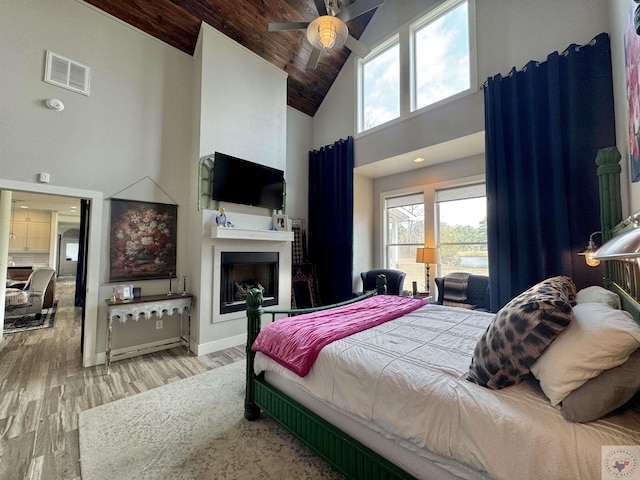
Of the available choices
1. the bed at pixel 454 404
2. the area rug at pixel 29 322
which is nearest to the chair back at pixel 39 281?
the area rug at pixel 29 322

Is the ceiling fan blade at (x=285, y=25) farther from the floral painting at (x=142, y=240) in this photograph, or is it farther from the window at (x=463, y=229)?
the window at (x=463, y=229)

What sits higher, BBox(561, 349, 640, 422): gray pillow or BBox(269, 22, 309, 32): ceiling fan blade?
BBox(269, 22, 309, 32): ceiling fan blade

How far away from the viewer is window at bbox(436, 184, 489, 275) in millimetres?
4168

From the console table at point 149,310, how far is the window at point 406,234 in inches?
142

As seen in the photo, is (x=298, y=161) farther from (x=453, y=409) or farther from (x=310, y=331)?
(x=453, y=409)

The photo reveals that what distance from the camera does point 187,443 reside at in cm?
185

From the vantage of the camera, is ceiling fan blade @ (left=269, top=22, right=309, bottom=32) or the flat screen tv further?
the flat screen tv

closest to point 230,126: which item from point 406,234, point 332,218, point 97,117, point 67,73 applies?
point 97,117

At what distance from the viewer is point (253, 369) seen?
207cm

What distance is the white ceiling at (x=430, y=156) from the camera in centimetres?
383

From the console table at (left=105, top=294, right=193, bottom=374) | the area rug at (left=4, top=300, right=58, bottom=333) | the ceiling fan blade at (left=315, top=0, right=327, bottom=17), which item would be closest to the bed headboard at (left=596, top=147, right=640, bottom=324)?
the ceiling fan blade at (left=315, top=0, right=327, bottom=17)

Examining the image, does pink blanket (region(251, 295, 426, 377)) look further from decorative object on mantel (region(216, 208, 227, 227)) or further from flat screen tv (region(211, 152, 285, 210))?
flat screen tv (region(211, 152, 285, 210))

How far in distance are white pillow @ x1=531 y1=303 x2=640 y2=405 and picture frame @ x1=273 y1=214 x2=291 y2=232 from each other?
3.63m

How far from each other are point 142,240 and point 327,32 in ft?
10.6
